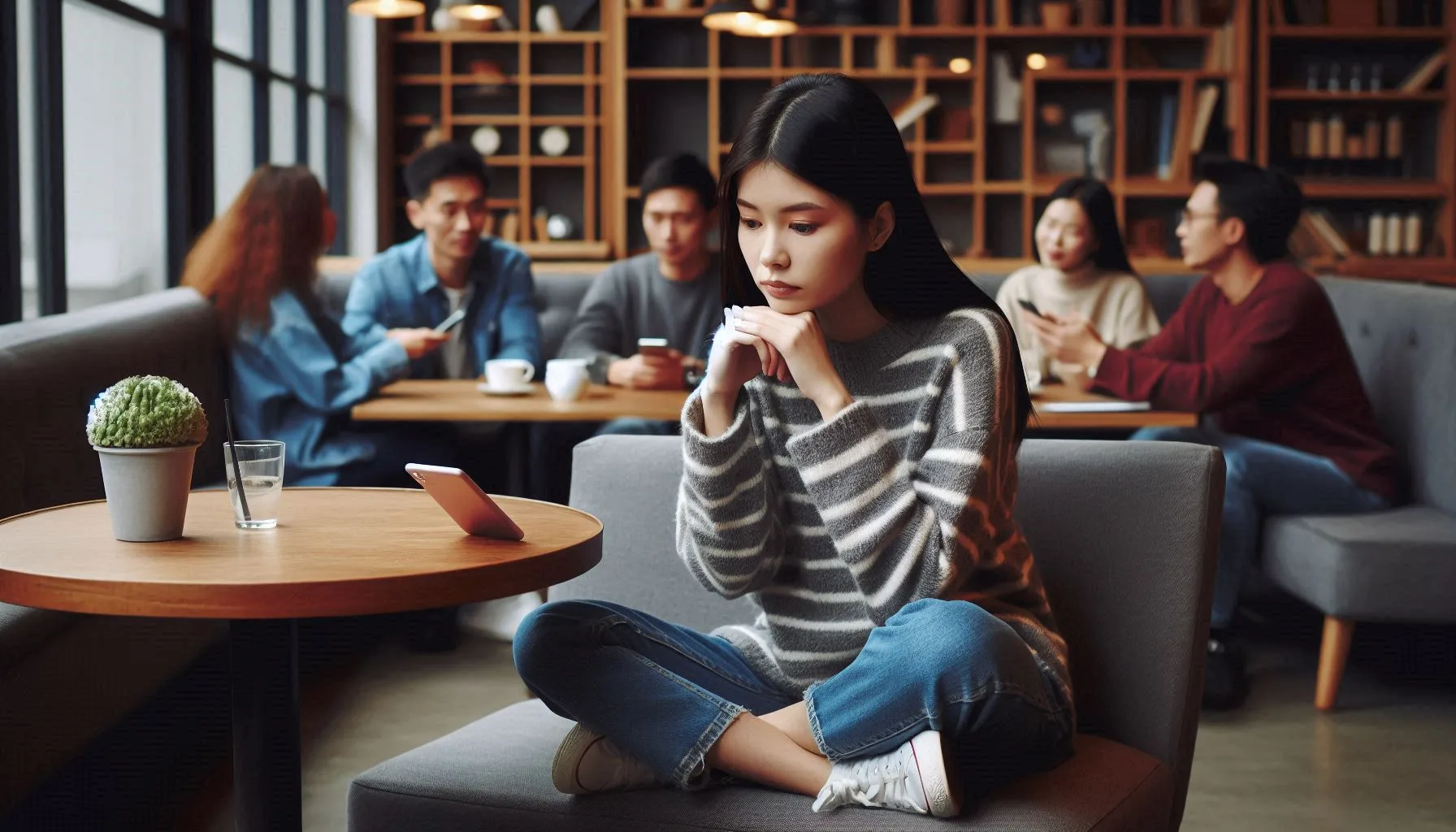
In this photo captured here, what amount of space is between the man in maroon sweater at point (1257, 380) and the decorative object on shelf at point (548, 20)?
474 cm

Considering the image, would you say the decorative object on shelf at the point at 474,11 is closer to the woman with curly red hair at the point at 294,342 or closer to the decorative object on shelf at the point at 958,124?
the woman with curly red hair at the point at 294,342

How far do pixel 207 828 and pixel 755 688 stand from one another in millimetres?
1057

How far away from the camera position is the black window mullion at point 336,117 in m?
7.00

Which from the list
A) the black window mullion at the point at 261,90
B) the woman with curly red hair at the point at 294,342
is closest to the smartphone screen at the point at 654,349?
the woman with curly red hair at the point at 294,342

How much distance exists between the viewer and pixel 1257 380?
10.6 ft

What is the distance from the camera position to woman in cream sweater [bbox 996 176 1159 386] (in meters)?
3.72

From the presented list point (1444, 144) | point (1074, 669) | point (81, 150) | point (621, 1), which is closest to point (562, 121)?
point (621, 1)

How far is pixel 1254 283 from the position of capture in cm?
338

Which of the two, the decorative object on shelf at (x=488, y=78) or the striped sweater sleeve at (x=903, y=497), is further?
the decorative object on shelf at (x=488, y=78)

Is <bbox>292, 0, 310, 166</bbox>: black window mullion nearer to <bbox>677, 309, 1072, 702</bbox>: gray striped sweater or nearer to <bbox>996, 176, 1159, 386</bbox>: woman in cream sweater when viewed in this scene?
<bbox>996, 176, 1159, 386</bbox>: woman in cream sweater

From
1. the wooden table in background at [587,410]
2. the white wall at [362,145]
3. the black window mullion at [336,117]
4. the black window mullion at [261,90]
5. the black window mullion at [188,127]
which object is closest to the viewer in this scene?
the wooden table in background at [587,410]

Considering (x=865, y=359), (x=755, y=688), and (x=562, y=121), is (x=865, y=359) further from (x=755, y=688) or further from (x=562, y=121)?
(x=562, y=121)

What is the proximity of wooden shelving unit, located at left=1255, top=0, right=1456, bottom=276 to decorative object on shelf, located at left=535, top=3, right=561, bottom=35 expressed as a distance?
3.48 meters

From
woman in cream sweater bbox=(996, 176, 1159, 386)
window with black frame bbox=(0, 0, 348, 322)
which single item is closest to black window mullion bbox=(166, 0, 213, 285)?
window with black frame bbox=(0, 0, 348, 322)
